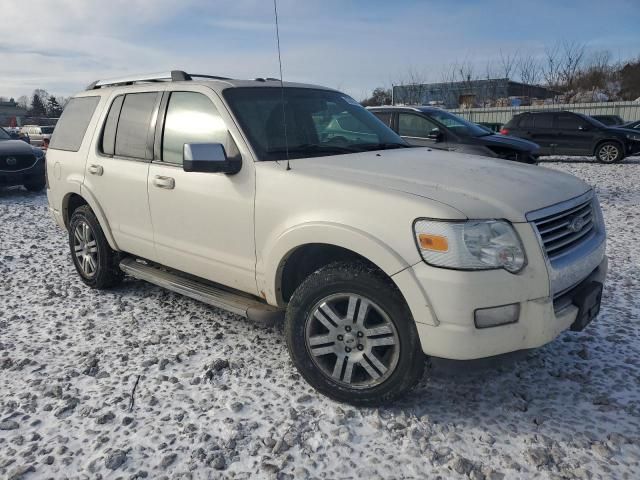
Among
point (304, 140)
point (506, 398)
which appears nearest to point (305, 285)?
point (304, 140)

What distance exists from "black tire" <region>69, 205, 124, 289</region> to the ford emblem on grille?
143 inches

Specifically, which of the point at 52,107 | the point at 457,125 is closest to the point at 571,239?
the point at 457,125

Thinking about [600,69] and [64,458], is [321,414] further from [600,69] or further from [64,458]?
[600,69]

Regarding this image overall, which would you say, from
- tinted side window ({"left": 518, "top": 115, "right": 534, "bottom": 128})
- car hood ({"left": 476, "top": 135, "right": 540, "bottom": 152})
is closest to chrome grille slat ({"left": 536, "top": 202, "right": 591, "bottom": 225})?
car hood ({"left": 476, "top": 135, "right": 540, "bottom": 152})

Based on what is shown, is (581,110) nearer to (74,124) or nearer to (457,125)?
(457,125)

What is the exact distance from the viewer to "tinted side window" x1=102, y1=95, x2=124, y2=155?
4254 mm

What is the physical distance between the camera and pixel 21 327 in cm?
398

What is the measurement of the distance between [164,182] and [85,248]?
160 centimetres

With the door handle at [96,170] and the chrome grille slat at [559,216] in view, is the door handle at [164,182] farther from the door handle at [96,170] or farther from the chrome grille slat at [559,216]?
the chrome grille slat at [559,216]

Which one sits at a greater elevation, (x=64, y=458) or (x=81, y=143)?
(x=81, y=143)

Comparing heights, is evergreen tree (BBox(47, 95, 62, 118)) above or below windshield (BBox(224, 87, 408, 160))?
above

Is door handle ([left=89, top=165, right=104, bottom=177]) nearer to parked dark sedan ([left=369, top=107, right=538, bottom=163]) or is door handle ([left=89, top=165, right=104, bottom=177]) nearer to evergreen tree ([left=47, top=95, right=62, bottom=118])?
parked dark sedan ([left=369, top=107, right=538, bottom=163])

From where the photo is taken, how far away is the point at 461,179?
2.82m

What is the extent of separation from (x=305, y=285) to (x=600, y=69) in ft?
162
